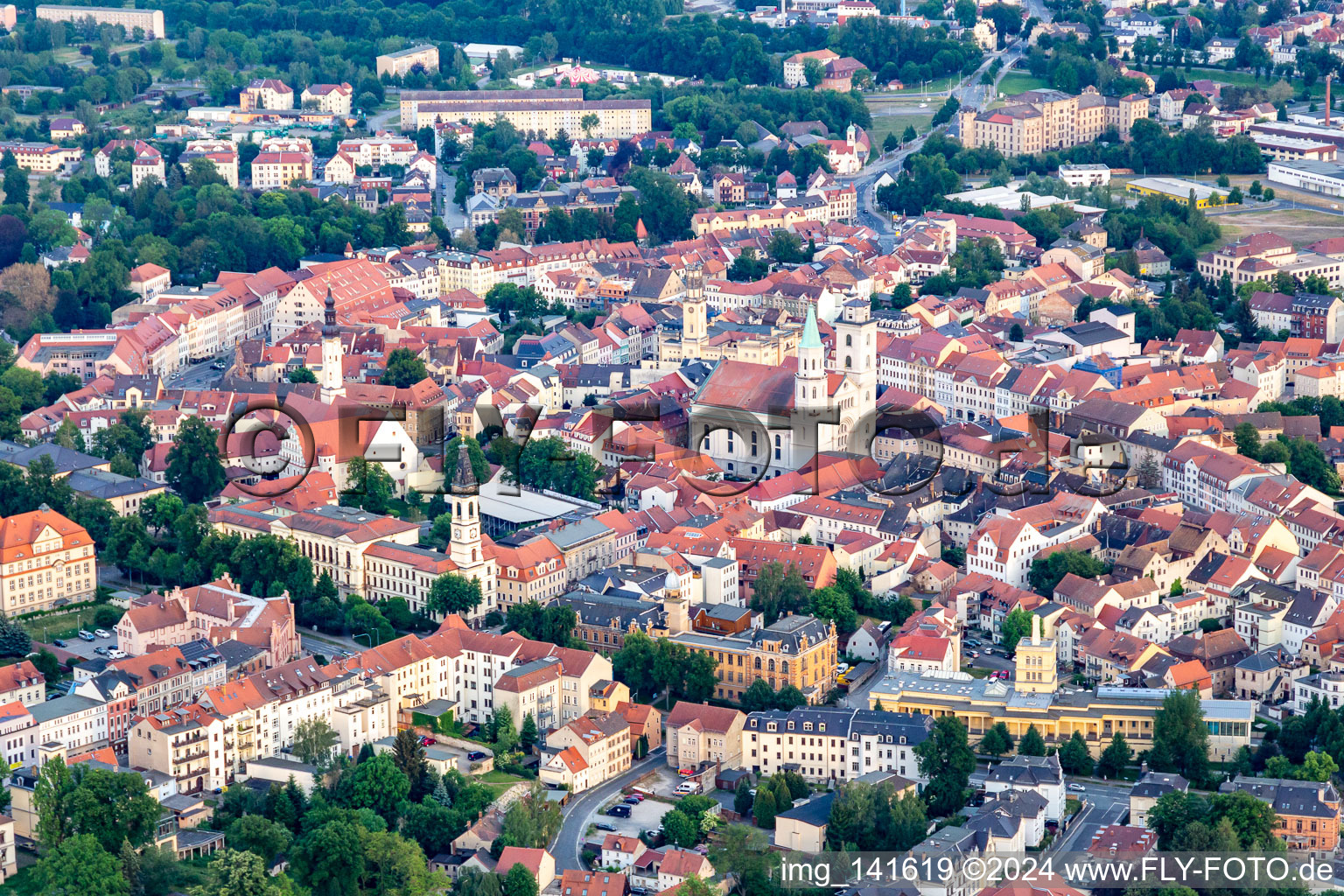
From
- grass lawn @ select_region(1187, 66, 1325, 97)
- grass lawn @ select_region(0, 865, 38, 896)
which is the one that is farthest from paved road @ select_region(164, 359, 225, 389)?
grass lawn @ select_region(1187, 66, 1325, 97)

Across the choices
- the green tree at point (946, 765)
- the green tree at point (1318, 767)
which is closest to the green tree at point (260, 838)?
the green tree at point (946, 765)

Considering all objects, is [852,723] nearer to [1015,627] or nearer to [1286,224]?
[1015,627]

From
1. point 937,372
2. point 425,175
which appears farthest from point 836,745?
point 425,175

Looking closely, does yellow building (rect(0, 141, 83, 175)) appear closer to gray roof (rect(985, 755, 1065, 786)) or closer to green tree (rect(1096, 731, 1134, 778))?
green tree (rect(1096, 731, 1134, 778))

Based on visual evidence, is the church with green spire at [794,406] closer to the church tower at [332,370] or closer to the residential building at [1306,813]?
the church tower at [332,370]

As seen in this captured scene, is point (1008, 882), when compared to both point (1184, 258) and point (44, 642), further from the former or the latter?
point (1184, 258)

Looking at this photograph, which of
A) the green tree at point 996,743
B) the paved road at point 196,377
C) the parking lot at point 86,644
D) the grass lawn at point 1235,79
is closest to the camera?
the green tree at point 996,743
